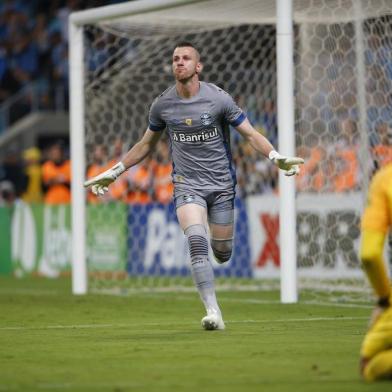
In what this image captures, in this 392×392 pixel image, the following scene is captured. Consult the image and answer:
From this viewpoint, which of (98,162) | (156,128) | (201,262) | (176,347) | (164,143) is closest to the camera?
(176,347)

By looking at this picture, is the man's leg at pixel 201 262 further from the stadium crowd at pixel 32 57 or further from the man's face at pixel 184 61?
the stadium crowd at pixel 32 57

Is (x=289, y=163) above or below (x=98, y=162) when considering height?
below

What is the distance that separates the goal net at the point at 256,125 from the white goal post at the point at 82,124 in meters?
0.22

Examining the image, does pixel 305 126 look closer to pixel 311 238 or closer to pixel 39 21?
pixel 311 238

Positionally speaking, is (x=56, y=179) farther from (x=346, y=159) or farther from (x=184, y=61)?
(x=184, y=61)

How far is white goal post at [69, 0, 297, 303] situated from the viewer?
12.5 metres

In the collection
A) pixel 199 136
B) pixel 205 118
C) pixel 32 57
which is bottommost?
pixel 199 136

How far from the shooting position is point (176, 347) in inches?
307

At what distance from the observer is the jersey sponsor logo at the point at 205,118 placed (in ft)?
31.2

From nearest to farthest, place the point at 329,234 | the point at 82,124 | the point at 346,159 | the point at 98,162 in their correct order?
the point at 346,159 < the point at 82,124 < the point at 329,234 < the point at 98,162

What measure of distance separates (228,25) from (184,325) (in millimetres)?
6687

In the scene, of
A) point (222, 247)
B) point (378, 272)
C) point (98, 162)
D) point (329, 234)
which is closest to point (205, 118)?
point (222, 247)

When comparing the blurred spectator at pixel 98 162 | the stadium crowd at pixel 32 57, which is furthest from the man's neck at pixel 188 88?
the stadium crowd at pixel 32 57

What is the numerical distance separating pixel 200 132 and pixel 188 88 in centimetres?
36
